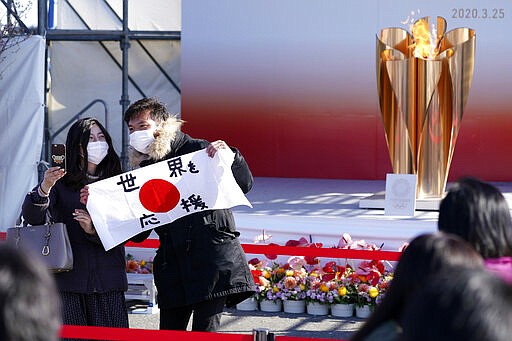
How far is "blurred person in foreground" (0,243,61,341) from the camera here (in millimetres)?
1551

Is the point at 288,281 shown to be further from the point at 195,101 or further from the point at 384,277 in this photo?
the point at 195,101

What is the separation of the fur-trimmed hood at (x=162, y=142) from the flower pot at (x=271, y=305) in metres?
2.52

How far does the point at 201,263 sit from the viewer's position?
13.2 ft

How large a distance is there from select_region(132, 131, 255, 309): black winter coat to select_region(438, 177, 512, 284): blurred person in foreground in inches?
71.7

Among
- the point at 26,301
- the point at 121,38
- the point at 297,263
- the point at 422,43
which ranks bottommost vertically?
the point at 297,263

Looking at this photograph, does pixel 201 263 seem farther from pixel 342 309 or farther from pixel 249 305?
pixel 249 305

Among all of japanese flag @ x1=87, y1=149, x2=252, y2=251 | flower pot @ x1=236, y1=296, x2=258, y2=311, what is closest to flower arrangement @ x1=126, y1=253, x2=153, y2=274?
flower pot @ x1=236, y1=296, x2=258, y2=311

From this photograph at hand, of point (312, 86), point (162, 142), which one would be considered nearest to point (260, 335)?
point (162, 142)

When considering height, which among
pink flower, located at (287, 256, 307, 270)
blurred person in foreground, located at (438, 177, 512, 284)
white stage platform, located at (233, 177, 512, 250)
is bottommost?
pink flower, located at (287, 256, 307, 270)

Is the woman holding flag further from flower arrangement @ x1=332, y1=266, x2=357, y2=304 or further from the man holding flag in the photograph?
flower arrangement @ x1=332, y1=266, x2=357, y2=304

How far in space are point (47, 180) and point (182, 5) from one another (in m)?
8.94

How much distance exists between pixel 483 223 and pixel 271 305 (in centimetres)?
441

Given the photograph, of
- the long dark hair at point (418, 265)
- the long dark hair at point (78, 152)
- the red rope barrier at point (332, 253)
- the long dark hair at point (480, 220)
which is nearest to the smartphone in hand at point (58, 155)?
the long dark hair at point (78, 152)

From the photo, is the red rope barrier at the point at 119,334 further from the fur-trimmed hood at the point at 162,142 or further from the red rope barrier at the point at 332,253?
the red rope barrier at the point at 332,253
